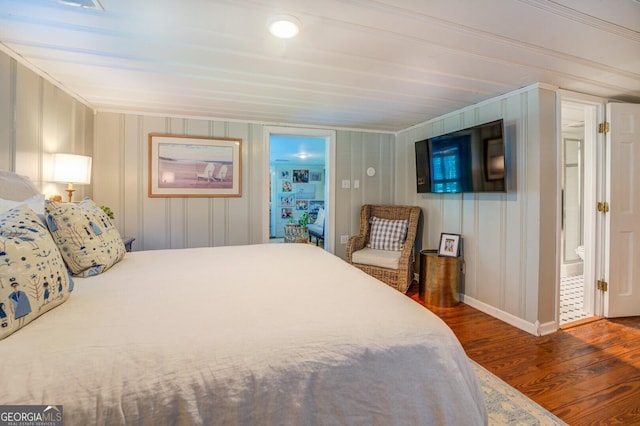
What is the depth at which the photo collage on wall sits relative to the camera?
8.09 m

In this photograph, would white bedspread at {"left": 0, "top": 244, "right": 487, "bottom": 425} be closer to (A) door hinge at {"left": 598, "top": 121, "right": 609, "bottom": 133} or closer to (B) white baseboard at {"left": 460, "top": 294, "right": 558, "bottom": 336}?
(B) white baseboard at {"left": 460, "top": 294, "right": 558, "bottom": 336}

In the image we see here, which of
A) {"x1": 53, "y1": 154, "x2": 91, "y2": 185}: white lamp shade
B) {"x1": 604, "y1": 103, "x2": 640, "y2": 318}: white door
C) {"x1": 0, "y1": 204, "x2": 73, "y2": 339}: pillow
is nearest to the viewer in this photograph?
{"x1": 0, "y1": 204, "x2": 73, "y2": 339}: pillow

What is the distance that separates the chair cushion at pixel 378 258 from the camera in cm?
336

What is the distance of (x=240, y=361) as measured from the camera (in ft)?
2.58

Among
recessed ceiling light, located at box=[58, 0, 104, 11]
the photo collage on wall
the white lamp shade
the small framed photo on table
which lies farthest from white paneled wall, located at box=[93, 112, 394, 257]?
the photo collage on wall

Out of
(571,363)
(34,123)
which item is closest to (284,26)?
(34,123)

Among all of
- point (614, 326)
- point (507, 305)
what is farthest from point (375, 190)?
point (614, 326)

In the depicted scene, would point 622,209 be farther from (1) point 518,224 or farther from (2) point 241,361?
(2) point 241,361

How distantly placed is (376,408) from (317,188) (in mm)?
7715

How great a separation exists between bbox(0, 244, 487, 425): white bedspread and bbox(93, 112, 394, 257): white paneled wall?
7.33 feet

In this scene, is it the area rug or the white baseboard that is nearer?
the area rug

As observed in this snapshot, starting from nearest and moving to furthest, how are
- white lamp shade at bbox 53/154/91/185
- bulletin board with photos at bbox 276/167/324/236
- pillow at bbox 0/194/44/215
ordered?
pillow at bbox 0/194/44/215 → white lamp shade at bbox 53/154/91/185 → bulletin board with photos at bbox 276/167/324/236

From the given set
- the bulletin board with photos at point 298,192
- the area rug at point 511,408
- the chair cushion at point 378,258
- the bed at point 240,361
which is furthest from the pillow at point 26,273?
the bulletin board with photos at point 298,192

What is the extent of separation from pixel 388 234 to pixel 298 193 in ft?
15.8
